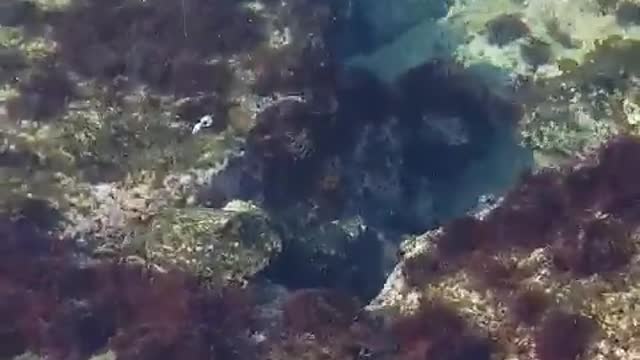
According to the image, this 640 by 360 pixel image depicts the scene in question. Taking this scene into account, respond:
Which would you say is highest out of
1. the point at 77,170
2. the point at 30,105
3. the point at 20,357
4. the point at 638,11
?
the point at 638,11

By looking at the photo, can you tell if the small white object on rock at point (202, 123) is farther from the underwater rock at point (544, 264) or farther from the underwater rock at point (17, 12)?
the underwater rock at point (17, 12)

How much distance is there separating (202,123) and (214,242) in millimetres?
2047

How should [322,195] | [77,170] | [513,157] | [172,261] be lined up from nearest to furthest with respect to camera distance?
[172,261] → [77,170] → [322,195] → [513,157]

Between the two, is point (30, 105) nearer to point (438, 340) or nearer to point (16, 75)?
point (16, 75)

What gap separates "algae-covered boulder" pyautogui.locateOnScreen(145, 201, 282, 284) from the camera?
26.4 feet

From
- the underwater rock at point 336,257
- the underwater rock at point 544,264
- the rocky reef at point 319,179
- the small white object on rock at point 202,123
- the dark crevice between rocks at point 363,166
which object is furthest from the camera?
the small white object on rock at point 202,123

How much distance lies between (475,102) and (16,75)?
5.91m

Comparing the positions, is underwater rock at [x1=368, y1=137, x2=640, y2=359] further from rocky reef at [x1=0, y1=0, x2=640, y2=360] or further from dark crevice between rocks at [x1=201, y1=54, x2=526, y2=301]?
dark crevice between rocks at [x1=201, y1=54, x2=526, y2=301]

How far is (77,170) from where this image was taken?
9.21 m

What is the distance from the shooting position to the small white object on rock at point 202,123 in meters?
9.74

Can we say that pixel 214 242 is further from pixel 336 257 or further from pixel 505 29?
pixel 505 29

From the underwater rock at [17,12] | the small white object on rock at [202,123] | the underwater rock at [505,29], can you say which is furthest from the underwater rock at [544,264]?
the underwater rock at [17,12]

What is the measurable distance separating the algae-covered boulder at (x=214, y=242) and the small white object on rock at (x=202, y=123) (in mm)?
1383

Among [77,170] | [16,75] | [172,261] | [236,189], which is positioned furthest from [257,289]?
[16,75]
